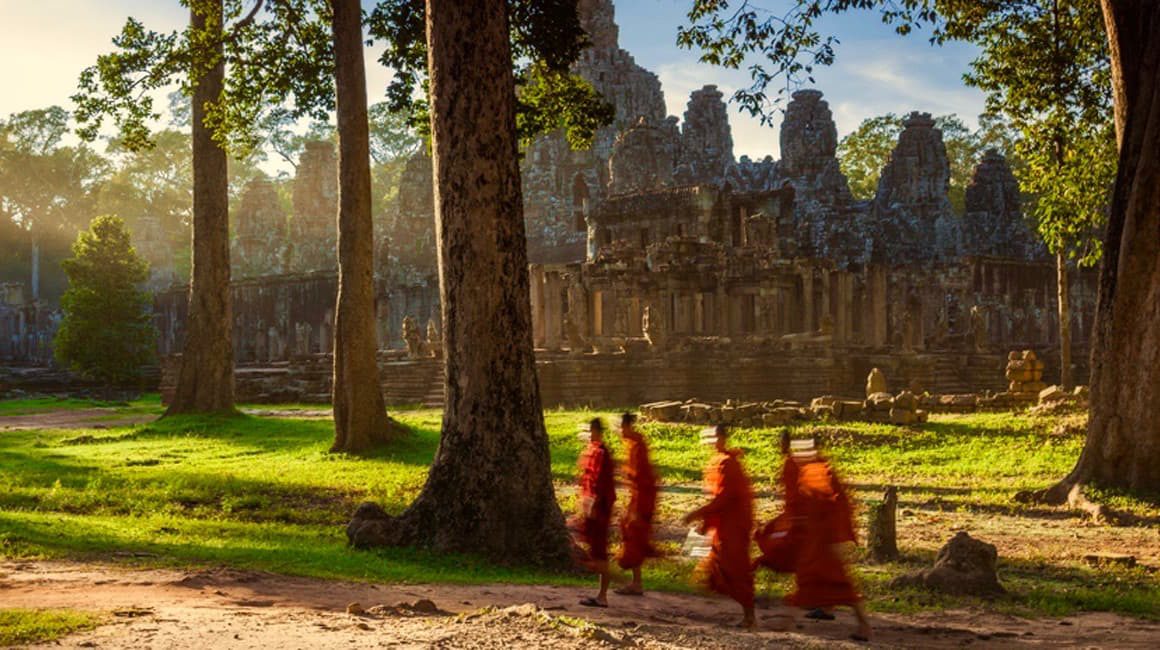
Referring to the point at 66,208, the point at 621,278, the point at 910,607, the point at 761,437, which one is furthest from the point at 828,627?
the point at 66,208

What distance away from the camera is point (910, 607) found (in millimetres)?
7691

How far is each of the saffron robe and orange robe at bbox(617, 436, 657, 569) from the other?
141 millimetres

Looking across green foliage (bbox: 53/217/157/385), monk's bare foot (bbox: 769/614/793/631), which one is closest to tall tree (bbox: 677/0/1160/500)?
monk's bare foot (bbox: 769/614/793/631)

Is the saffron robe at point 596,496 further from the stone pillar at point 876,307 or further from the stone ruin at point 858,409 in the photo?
the stone pillar at point 876,307

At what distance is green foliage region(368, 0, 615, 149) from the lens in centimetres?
1561

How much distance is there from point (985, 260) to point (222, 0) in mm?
28445

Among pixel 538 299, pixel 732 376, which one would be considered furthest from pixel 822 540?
pixel 538 299

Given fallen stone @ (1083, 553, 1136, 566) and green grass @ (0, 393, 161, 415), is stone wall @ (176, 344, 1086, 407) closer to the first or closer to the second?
green grass @ (0, 393, 161, 415)

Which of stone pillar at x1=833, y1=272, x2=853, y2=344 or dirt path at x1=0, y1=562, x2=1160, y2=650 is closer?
dirt path at x1=0, y1=562, x2=1160, y2=650

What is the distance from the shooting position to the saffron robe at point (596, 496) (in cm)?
764

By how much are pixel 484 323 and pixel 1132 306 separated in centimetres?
695

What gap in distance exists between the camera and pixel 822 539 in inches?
264

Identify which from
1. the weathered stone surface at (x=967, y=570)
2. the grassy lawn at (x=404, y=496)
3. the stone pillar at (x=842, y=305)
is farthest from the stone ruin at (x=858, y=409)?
the weathered stone surface at (x=967, y=570)

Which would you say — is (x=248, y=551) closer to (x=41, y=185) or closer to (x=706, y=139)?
(x=706, y=139)
